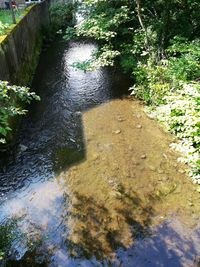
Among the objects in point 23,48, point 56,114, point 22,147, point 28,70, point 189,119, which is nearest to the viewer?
point 189,119

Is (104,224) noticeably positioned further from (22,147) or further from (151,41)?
(151,41)

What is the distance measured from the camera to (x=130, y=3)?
12172 mm

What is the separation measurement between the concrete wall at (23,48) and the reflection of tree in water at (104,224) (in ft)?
15.5

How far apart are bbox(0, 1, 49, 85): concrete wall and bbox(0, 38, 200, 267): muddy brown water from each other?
5.28 ft

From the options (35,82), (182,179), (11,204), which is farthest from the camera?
(35,82)

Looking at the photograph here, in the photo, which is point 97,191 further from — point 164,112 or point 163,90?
point 163,90

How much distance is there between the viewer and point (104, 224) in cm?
638

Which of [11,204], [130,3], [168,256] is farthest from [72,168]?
[130,3]

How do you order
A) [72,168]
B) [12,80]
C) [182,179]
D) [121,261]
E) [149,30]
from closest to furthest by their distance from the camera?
[121,261]
[182,179]
[72,168]
[12,80]
[149,30]

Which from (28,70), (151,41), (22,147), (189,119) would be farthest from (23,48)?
(189,119)

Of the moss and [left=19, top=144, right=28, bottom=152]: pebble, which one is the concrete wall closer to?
the moss

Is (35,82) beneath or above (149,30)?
beneath

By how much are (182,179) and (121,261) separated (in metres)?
2.76

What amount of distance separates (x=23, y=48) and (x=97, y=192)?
8.18 m
